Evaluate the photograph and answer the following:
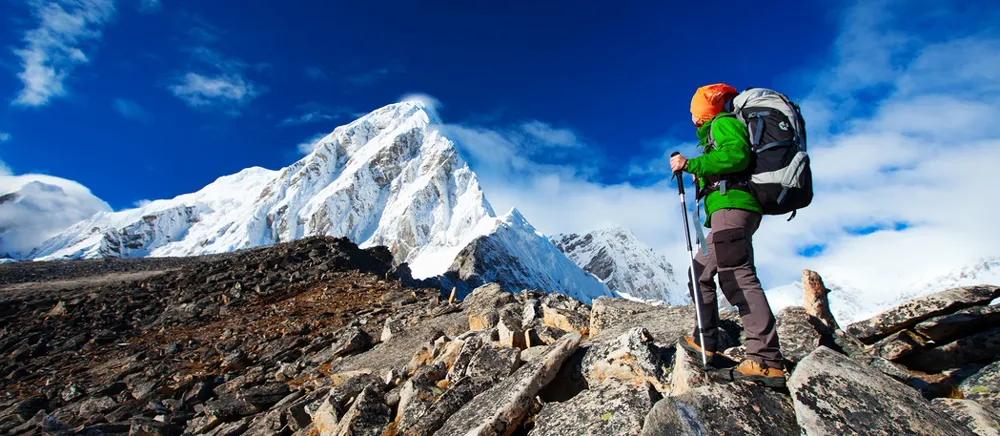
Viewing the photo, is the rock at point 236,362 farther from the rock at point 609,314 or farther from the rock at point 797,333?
the rock at point 797,333

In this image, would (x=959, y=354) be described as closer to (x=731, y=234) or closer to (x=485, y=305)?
(x=731, y=234)

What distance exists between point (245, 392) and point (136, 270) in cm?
3441

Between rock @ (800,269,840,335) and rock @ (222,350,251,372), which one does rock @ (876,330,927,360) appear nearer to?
rock @ (800,269,840,335)

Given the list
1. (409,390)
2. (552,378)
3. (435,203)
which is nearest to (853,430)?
(552,378)

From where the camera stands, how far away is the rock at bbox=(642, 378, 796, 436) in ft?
9.45

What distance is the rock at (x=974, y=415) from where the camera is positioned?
111 inches

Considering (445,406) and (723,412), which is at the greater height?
(723,412)

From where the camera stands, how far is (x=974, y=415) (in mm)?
2926

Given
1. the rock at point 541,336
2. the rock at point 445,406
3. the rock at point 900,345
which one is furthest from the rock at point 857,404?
the rock at point 541,336

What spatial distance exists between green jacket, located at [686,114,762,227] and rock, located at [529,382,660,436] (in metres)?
1.76

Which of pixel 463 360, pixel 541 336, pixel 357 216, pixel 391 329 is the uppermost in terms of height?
pixel 357 216

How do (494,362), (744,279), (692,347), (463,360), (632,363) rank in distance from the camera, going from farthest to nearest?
1. (463,360)
2. (494,362)
3. (692,347)
4. (632,363)
5. (744,279)

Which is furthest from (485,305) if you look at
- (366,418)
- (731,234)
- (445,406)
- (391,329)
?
(731,234)

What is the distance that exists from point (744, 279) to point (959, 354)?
229 centimetres
